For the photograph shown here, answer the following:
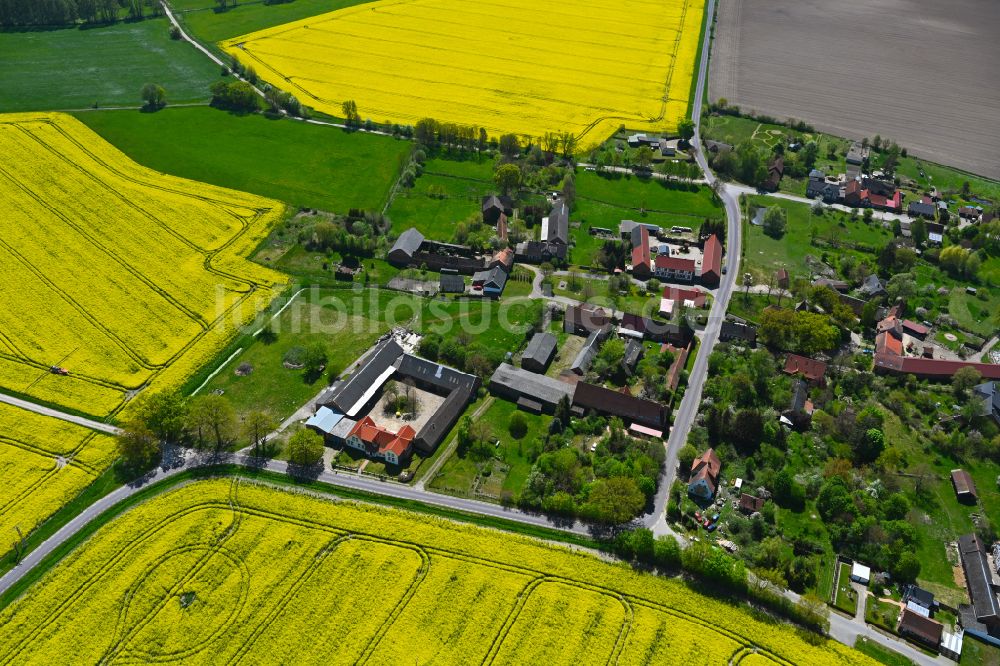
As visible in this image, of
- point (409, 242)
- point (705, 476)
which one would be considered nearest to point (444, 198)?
point (409, 242)

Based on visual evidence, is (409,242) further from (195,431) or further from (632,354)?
(195,431)

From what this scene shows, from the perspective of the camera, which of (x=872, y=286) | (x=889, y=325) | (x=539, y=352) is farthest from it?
(x=872, y=286)

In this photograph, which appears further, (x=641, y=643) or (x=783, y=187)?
(x=783, y=187)

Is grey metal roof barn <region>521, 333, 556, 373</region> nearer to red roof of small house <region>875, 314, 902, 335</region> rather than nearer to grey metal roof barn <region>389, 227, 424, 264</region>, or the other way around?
grey metal roof barn <region>389, 227, 424, 264</region>

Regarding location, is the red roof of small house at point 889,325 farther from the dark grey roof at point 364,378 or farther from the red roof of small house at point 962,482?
the dark grey roof at point 364,378

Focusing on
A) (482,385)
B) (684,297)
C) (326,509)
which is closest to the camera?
(326,509)

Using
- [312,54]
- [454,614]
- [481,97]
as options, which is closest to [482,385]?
[454,614]

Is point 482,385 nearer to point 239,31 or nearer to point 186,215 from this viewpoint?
point 186,215

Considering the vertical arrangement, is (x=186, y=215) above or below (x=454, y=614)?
above
